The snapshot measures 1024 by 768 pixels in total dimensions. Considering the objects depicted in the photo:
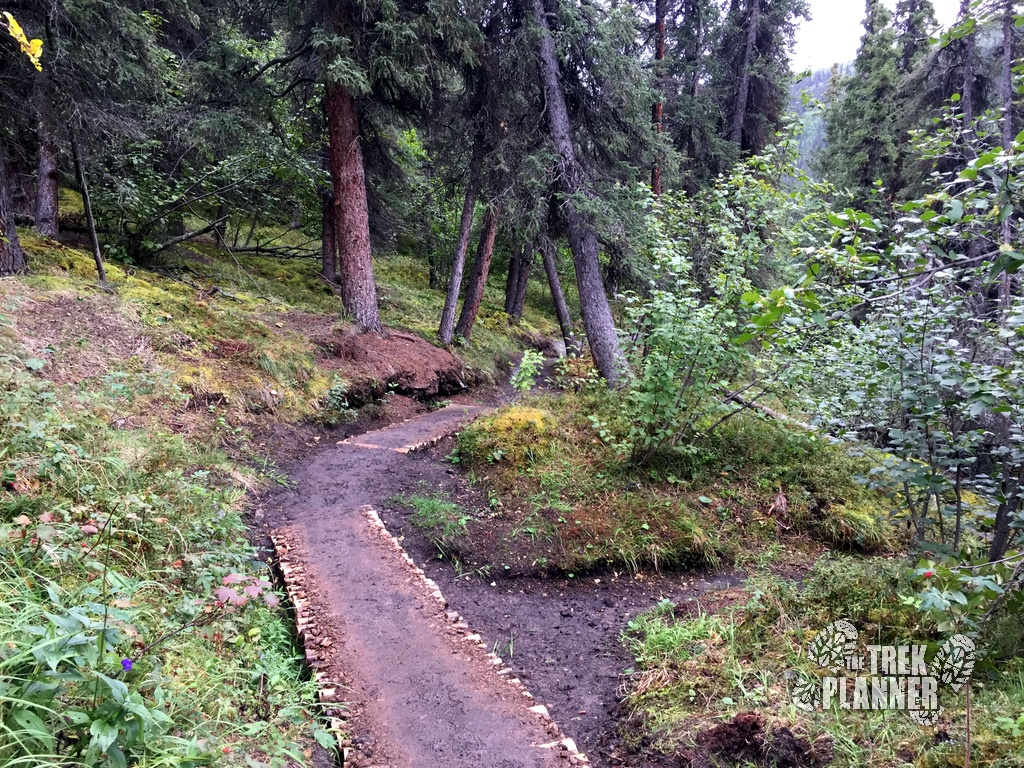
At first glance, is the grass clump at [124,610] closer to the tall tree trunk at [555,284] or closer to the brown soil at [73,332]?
the brown soil at [73,332]

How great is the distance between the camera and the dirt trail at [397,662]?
310 centimetres

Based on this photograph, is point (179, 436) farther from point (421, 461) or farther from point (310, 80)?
point (310, 80)

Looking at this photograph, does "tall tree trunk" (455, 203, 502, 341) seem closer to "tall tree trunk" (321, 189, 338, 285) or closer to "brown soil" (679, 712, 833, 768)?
"tall tree trunk" (321, 189, 338, 285)

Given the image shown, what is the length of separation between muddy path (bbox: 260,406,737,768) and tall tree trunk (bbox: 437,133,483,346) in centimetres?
729

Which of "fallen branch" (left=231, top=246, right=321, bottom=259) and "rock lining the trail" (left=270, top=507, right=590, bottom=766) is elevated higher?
"fallen branch" (left=231, top=246, right=321, bottom=259)

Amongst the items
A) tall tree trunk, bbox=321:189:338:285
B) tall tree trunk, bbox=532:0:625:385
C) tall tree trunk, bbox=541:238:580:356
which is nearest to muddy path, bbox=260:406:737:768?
tall tree trunk, bbox=532:0:625:385

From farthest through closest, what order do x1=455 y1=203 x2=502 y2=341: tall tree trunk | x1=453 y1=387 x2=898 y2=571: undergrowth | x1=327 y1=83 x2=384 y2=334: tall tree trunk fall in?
x1=455 y1=203 x2=502 y2=341: tall tree trunk, x1=327 y1=83 x2=384 y2=334: tall tree trunk, x1=453 y1=387 x2=898 y2=571: undergrowth

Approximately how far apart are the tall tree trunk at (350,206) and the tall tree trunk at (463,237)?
8.37 ft

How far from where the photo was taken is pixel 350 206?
10.5m

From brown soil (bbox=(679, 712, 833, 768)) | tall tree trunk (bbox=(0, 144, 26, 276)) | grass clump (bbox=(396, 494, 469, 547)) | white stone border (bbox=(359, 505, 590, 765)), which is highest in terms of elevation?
tall tree trunk (bbox=(0, 144, 26, 276))

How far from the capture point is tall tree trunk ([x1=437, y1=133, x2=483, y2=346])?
12.0 meters

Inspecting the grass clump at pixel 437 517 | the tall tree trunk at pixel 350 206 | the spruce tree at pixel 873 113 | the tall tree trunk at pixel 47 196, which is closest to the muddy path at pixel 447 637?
the grass clump at pixel 437 517

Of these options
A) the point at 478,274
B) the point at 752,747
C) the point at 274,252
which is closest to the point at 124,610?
the point at 752,747

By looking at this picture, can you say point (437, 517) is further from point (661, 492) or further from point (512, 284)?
point (512, 284)
